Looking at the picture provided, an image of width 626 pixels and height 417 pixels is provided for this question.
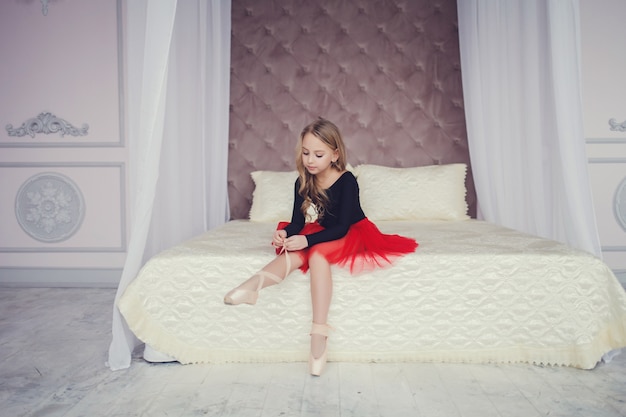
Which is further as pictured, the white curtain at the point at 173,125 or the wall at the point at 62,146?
the wall at the point at 62,146

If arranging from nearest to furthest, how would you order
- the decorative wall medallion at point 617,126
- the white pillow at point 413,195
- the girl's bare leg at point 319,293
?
1. the girl's bare leg at point 319,293
2. the white pillow at point 413,195
3. the decorative wall medallion at point 617,126

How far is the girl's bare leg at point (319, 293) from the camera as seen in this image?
5.77 ft

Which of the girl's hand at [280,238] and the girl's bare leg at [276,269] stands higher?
the girl's hand at [280,238]

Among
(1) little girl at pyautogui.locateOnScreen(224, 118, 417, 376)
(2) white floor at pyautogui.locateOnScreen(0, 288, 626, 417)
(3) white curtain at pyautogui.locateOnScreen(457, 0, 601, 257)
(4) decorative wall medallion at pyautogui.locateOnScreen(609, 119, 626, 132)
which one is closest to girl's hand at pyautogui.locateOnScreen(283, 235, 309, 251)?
(1) little girl at pyautogui.locateOnScreen(224, 118, 417, 376)

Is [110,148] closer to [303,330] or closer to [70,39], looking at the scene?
[70,39]

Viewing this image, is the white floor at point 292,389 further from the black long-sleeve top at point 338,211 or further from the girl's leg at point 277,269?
the black long-sleeve top at point 338,211

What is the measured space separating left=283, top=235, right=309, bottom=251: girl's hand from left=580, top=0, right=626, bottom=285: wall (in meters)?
2.36

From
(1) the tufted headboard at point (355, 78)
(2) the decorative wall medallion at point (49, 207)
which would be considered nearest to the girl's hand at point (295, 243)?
(1) the tufted headboard at point (355, 78)

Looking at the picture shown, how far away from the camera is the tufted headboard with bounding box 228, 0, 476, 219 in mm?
3262

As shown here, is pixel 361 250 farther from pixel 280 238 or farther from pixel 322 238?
pixel 280 238

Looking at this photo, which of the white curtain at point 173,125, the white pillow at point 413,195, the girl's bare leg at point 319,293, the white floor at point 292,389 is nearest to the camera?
the white floor at point 292,389

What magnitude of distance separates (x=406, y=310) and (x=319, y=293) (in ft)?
1.17

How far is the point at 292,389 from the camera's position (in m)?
1.65

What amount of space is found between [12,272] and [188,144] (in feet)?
5.73
